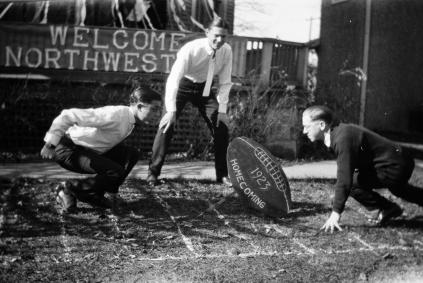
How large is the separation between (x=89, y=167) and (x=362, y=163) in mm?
2482

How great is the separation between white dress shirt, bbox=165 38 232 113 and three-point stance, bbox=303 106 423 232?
6.56 feet

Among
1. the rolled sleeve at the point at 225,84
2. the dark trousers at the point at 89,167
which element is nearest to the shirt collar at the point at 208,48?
the rolled sleeve at the point at 225,84

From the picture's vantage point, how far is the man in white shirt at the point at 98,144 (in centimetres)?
446

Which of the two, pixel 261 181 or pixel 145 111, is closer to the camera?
pixel 145 111

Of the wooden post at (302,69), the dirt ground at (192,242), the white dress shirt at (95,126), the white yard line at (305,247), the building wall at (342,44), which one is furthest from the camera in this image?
the building wall at (342,44)

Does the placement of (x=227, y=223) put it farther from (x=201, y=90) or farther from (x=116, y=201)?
(x=201, y=90)

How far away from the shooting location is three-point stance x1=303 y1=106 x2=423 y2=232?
4.07 metres

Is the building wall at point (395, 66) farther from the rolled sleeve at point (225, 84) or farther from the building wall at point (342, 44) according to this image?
the rolled sleeve at point (225, 84)

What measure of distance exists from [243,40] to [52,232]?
621 centimetres

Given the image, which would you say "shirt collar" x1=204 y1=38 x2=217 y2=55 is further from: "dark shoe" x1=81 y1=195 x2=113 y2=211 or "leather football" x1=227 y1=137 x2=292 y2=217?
"dark shoe" x1=81 y1=195 x2=113 y2=211

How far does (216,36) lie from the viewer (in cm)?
571

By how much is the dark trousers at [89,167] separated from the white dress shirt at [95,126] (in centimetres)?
9

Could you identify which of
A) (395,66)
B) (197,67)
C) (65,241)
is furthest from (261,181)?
(395,66)

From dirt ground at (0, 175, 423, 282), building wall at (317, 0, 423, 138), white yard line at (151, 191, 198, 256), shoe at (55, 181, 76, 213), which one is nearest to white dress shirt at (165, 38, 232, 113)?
white yard line at (151, 191, 198, 256)
